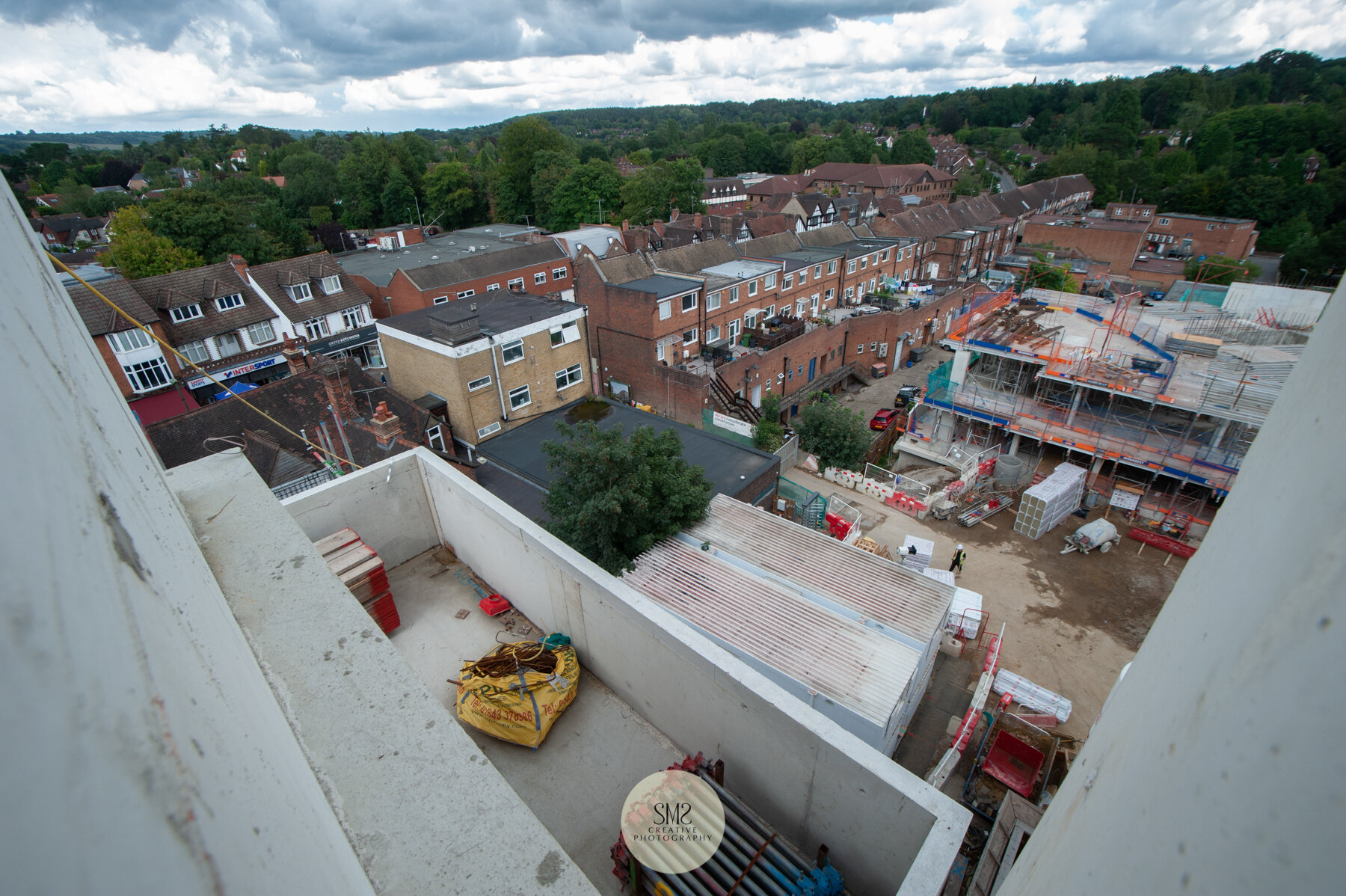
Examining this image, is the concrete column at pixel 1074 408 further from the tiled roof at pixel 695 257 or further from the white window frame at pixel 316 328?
the white window frame at pixel 316 328

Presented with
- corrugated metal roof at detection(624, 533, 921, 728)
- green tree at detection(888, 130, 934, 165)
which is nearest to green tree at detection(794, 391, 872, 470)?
corrugated metal roof at detection(624, 533, 921, 728)

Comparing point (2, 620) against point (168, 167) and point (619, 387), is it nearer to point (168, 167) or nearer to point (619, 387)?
point (619, 387)

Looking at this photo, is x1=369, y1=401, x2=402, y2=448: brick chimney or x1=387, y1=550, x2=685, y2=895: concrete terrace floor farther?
x1=369, y1=401, x2=402, y2=448: brick chimney

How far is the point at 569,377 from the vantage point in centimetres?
2003

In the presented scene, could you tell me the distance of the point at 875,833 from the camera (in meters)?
4.65

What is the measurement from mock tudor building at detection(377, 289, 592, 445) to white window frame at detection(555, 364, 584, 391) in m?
0.03

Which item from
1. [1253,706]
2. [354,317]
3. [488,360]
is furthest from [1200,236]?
[1253,706]

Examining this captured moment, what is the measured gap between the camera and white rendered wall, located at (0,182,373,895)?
2.25 feet

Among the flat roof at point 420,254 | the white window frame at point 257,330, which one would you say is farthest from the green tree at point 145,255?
the flat roof at point 420,254

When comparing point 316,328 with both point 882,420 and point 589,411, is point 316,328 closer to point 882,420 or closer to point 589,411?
point 589,411

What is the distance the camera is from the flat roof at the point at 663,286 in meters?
25.4

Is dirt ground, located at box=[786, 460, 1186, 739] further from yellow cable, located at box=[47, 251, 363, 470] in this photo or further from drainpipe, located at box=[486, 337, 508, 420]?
yellow cable, located at box=[47, 251, 363, 470]

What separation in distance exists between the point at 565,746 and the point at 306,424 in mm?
15343

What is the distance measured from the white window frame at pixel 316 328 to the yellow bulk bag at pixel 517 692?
97.4 ft
